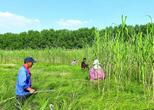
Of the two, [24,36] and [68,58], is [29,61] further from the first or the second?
[24,36]

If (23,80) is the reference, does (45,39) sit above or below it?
above

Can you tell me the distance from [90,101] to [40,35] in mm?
38968

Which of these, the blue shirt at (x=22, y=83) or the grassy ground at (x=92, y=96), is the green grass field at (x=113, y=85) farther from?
the blue shirt at (x=22, y=83)

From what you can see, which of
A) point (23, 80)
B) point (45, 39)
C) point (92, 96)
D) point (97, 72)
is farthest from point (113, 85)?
point (45, 39)

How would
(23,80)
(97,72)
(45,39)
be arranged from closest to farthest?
1. (23,80)
2. (97,72)
3. (45,39)

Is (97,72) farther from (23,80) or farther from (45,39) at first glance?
(45,39)

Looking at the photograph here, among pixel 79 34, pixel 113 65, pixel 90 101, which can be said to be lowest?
pixel 90 101

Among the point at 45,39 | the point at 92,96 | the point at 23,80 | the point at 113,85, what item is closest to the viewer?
the point at 92,96

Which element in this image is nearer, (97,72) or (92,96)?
(92,96)

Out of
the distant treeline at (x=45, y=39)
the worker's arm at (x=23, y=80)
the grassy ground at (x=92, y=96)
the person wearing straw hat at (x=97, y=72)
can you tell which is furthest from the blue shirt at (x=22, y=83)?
the distant treeline at (x=45, y=39)

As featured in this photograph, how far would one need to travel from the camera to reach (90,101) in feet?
23.2

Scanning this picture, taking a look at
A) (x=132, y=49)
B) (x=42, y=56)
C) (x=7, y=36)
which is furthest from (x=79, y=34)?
(x=132, y=49)

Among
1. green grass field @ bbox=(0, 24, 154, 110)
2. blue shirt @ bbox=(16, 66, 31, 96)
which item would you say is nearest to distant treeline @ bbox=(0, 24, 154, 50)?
green grass field @ bbox=(0, 24, 154, 110)

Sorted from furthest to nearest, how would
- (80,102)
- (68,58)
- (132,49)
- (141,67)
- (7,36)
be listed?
(7,36)
(68,58)
(132,49)
(141,67)
(80,102)
